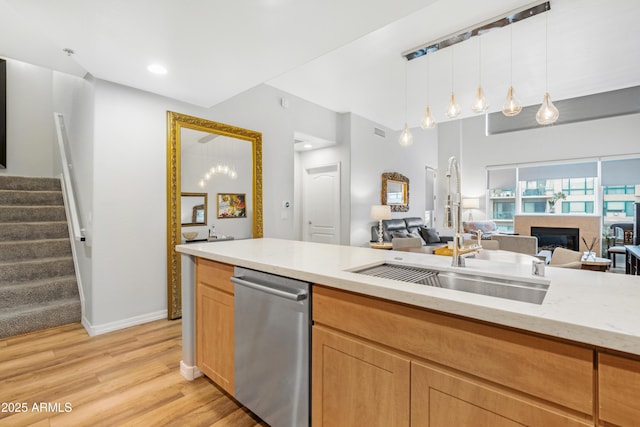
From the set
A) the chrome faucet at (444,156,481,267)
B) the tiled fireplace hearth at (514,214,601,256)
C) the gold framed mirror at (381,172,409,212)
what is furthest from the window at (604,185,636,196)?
the chrome faucet at (444,156,481,267)

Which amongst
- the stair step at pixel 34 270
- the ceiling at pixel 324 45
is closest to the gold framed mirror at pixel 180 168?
the ceiling at pixel 324 45

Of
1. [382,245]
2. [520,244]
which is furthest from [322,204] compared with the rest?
[520,244]

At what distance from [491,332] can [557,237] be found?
7.52m

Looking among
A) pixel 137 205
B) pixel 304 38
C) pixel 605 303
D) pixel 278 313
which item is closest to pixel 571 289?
pixel 605 303

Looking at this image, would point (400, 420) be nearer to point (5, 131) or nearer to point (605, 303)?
point (605, 303)

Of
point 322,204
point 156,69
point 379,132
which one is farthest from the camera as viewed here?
point 379,132

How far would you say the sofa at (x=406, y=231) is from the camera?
230 inches

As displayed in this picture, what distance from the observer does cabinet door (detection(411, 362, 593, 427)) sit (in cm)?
78

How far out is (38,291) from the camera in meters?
3.01

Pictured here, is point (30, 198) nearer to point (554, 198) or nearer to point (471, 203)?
point (471, 203)

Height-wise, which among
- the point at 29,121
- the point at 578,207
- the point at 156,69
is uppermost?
the point at 29,121

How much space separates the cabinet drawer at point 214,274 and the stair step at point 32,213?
3.31 meters

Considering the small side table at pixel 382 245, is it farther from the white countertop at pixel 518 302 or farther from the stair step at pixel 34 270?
the stair step at pixel 34 270

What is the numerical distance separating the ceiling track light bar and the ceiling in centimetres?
8
